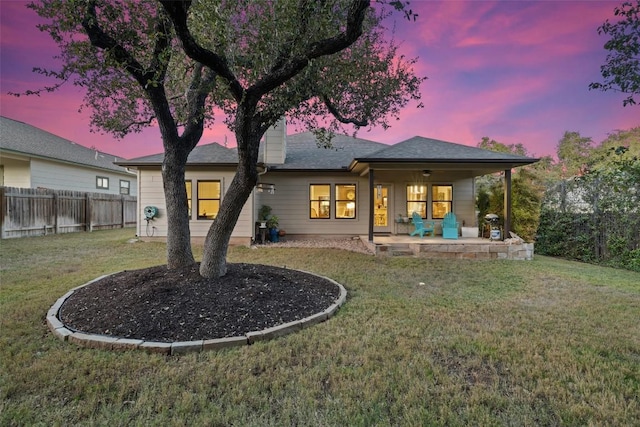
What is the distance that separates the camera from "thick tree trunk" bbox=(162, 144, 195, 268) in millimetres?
5070

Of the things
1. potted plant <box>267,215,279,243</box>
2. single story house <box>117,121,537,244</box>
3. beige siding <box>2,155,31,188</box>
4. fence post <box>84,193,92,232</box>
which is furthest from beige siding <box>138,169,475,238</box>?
beige siding <box>2,155,31,188</box>

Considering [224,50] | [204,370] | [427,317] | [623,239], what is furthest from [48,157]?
[623,239]

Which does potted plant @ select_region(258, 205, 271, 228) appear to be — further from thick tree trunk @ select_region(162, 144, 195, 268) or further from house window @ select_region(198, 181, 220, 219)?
thick tree trunk @ select_region(162, 144, 195, 268)

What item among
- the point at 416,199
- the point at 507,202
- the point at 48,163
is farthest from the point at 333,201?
the point at 48,163

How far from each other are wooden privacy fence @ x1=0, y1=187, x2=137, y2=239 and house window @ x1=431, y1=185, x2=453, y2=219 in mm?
15501

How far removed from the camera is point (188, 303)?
373cm

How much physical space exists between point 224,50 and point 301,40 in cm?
117

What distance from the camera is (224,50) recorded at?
4258 mm

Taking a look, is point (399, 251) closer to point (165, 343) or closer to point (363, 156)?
point (363, 156)

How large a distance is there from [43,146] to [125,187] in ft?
17.0

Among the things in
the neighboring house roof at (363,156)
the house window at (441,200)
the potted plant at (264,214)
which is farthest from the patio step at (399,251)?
the potted plant at (264,214)

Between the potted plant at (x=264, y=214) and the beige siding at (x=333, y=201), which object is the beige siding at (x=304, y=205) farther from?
the potted plant at (x=264, y=214)

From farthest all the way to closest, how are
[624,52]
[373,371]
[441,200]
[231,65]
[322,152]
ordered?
[322,152] → [441,200] → [231,65] → [624,52] → [373,371]

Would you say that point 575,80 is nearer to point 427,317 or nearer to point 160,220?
point 427,317
